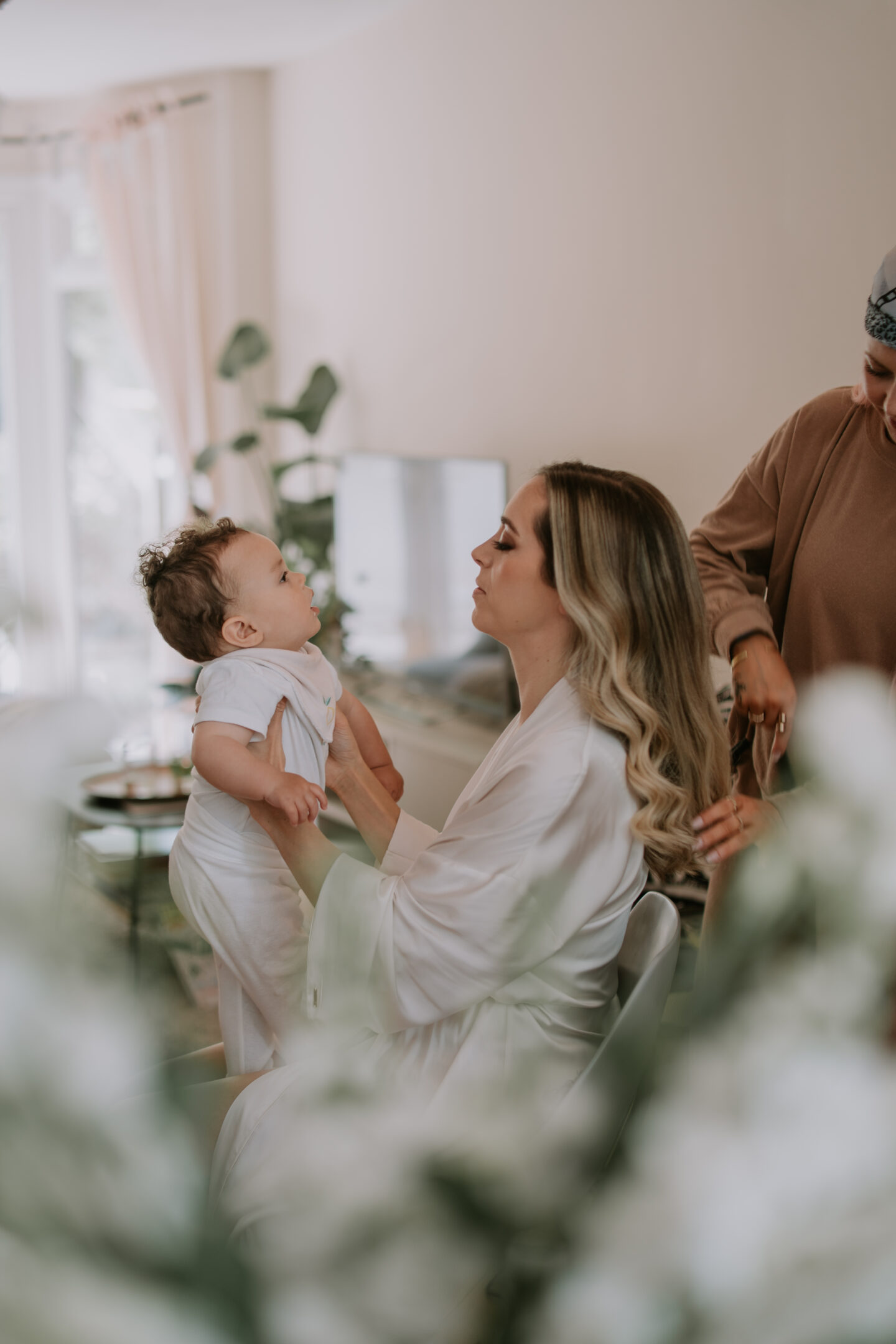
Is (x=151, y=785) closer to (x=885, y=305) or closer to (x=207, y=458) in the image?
(x=207, y=458)

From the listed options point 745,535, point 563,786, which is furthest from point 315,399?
point 563,786

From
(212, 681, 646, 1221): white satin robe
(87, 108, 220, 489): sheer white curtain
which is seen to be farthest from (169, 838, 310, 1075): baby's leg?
(87, 108, 220, 489): sheer white curtain

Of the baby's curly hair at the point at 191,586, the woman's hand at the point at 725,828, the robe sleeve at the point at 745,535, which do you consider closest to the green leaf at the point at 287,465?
the robe sleeve at the point at 745,535

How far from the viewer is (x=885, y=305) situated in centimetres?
115

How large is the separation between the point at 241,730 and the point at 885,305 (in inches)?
33.8

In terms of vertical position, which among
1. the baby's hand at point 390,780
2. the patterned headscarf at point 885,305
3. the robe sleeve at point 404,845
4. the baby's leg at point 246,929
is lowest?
the baby's leg at point 246,929

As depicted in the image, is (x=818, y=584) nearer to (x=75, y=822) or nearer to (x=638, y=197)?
(x=75, y=822)

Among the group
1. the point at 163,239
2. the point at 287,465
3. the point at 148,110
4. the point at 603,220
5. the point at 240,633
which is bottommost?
the point at 240,633

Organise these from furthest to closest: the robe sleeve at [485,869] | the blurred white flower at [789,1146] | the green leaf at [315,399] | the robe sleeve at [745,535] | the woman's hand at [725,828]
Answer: the green leaf at [315,399], the robe sleeve at [745,535], the robe sleeve at [485,869], the woman's hand at [725,828], the blurred white flower at [789,1146]

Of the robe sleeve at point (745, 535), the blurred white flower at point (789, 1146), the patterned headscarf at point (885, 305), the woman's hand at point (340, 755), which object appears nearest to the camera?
the blurred white flower at point (789, 1146)

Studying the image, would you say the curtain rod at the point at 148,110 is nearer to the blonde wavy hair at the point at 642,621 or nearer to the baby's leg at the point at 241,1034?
the blonde wavy hair at the point at 642,621

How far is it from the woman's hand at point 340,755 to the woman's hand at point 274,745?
0.07 metres

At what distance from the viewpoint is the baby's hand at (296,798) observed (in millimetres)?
1174

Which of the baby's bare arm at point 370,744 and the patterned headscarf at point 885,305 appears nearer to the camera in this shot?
the patterned headscarf at point 885,305
